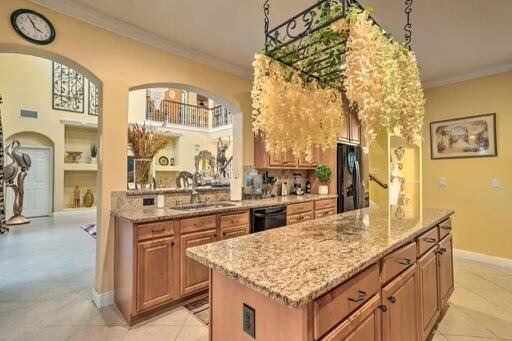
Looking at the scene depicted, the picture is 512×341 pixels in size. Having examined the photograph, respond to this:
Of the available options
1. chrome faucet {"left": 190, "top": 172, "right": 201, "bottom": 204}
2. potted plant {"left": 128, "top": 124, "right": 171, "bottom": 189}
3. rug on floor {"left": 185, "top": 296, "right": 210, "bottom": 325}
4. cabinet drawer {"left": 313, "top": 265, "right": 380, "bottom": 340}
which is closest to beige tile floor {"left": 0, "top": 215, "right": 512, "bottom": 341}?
rug on floor {"left": 185, "top": 296, "right": 210, "bottom": 325}

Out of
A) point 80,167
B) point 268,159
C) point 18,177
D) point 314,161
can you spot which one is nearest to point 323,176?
point 314,161

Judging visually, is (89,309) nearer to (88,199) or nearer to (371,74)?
(371,74)

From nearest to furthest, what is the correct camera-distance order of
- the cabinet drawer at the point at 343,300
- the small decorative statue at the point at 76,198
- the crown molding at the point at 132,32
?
the cabinet drawer at the point at 343,300
the crown molding at the point at 132,32
the small decorative statue at the point at 76,198

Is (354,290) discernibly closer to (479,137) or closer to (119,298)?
(119,298)

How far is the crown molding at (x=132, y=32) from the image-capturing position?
2.33m

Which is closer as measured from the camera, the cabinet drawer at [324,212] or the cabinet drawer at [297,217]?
the cabinet drawer at [297,217]

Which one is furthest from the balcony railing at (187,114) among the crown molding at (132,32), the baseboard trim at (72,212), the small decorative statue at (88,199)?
the crown molding at (132,32)

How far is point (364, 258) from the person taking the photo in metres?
1.18

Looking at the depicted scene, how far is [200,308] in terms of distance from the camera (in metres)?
2.50

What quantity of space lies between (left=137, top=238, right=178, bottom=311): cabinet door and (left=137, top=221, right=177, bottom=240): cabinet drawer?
5 cm

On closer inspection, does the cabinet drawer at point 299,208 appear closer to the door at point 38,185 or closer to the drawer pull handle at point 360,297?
the drawer pull handle at point 360,297

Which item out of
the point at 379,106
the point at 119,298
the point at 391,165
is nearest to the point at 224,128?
the point at 391,165

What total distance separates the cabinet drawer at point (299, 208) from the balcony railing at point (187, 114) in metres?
6.11

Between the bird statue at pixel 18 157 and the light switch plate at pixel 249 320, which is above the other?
the bird statue at pixel 18 157
